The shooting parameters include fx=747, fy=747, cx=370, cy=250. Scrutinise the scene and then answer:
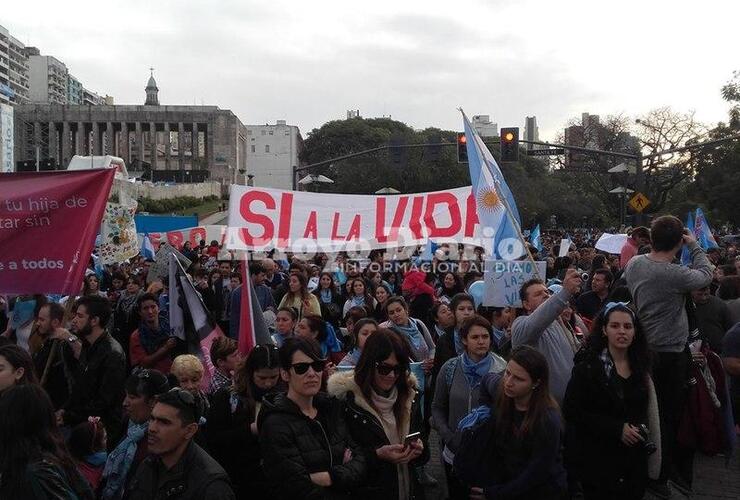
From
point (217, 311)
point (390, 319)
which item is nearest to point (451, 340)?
point (390, 319)

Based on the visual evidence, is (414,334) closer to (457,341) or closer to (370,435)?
(457,341)

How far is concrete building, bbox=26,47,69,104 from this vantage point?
135000 millimetres

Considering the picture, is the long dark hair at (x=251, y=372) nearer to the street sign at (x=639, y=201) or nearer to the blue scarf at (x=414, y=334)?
the blue scarf at (x=414, y=334)

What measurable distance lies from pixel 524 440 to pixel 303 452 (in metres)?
1.04

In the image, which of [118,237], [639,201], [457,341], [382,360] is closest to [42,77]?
[639,201]

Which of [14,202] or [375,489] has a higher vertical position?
[14,202]

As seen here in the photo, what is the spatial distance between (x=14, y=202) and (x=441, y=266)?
24.6ft

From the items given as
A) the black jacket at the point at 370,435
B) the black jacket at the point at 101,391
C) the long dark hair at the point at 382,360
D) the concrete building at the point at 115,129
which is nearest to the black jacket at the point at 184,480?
the black jacket at the point at 370,435

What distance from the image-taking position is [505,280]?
19.9 feet

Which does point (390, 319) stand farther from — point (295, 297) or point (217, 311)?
point (217, 311)

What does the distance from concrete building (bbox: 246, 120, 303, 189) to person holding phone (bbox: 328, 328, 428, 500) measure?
98.4m

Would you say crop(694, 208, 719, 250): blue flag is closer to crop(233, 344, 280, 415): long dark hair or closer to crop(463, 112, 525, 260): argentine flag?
crop(463, 112, 525, 260): argentine flag

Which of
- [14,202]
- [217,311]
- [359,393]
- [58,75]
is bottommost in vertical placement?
[217,311]

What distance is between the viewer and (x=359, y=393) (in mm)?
3477
